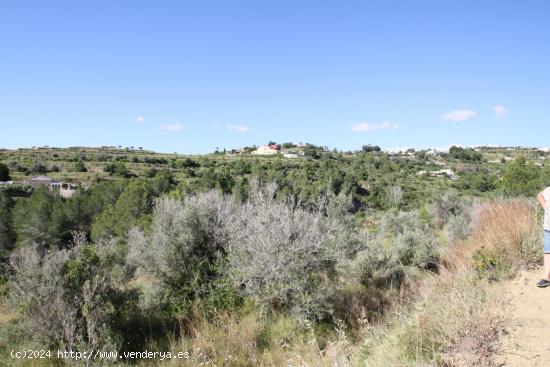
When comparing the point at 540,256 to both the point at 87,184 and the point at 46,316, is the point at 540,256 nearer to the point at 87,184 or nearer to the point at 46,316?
the point at 46,316

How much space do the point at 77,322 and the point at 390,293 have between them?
5.65 meters

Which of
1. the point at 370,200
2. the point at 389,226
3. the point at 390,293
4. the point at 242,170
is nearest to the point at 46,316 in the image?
the point at 390,293

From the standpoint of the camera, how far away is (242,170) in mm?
60000

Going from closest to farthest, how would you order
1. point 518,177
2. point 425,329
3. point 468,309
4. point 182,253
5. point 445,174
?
1. point 468,309
2. point 425,329
3. point 182,253
4. point 518,177
5. point 445,174

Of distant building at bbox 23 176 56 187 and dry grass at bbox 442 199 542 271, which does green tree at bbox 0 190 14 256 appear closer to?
distant building at bbox 23 176 56 187

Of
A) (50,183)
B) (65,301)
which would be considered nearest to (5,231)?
(50,183)

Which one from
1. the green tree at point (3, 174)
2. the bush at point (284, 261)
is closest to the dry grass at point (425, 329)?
the bush at point (284, 261)

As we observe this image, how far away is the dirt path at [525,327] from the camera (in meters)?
2.74

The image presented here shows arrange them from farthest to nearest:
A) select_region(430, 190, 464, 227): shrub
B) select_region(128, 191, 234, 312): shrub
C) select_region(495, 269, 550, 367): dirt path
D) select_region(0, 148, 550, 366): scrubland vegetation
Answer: select_region(430, 190, 464, 227): shrub, select_region(128, 191, 234, 312): shrub, select_region(0, 148, 550, 366): scrubland vegetation, select_region(495, 269, 550, 367): dirt path

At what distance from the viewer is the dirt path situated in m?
2.74

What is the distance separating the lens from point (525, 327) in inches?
124

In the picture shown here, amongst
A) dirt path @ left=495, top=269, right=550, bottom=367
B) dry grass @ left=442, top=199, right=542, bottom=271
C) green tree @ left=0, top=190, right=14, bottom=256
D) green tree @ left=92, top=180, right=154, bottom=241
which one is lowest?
green tree @ left=0, top=190, right=14, bottom=256

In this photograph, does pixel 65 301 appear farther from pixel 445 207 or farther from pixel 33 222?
pixel 33 222

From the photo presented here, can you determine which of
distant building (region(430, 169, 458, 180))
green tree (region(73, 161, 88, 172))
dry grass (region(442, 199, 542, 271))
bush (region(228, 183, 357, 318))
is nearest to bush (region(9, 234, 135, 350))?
bush (region(228, 183, 357, 318))
